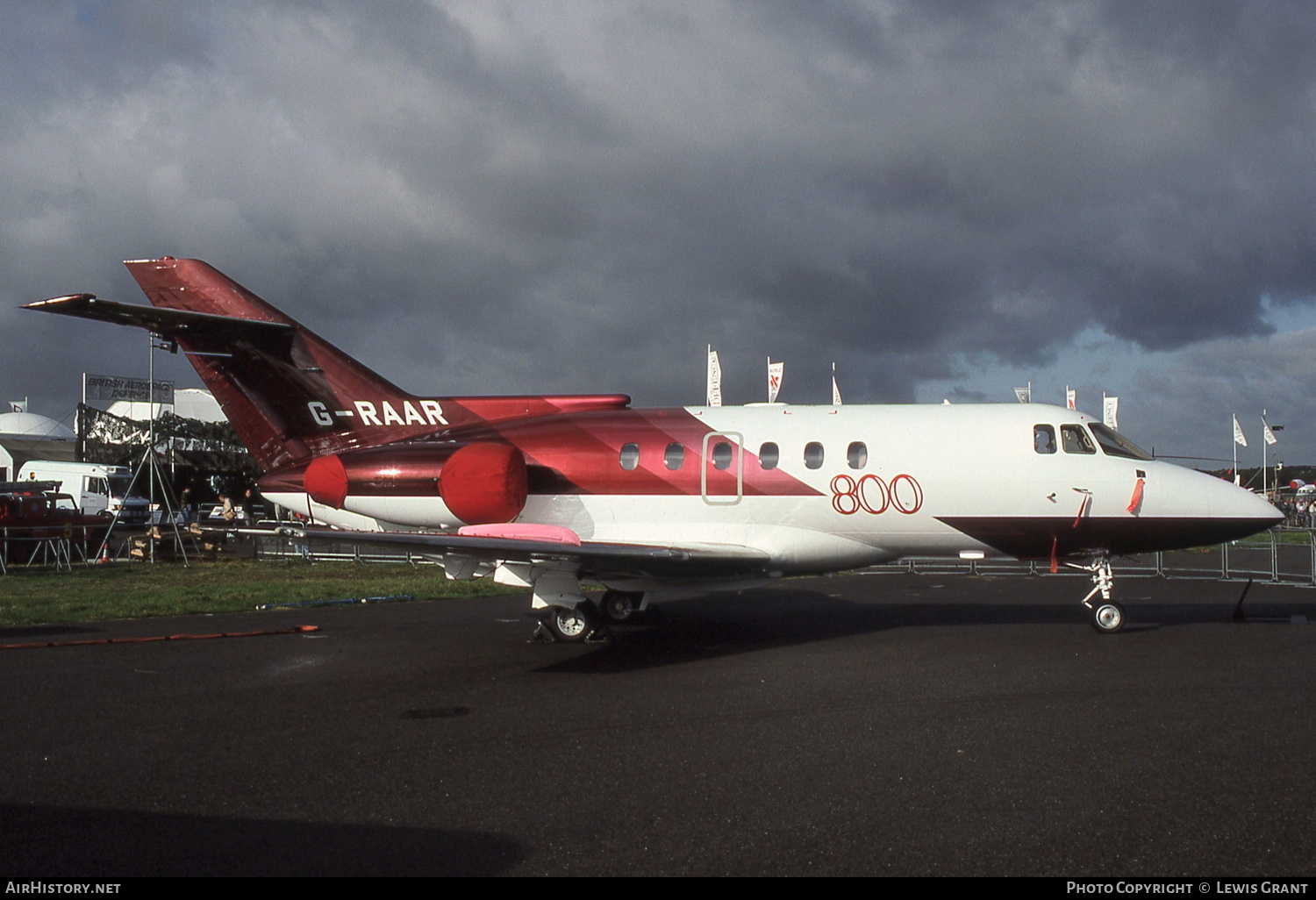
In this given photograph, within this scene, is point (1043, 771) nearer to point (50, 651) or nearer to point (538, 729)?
point (538, 729)

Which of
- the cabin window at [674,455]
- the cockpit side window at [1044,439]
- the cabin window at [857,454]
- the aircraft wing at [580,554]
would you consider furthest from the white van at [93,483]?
the cockpit side window at [1044,439]

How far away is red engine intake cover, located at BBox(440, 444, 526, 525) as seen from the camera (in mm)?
11641

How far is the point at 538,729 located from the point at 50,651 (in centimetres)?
693

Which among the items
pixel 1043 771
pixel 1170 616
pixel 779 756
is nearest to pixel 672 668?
pixel 779 756

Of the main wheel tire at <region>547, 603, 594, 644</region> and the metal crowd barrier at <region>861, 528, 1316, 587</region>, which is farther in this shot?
the metal crowd barrier at <region>861, 528, 1316, 587</region>

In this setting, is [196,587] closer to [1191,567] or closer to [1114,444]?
[1114,444]

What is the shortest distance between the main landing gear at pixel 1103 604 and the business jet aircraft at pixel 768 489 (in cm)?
2

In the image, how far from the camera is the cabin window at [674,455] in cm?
1188

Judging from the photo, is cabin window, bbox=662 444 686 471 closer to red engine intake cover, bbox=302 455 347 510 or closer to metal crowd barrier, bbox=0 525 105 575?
red engine intake cover, bbox=302 455 347 510

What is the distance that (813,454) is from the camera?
38.3 ft

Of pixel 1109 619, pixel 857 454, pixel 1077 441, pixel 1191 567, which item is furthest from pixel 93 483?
pixel 1109 619

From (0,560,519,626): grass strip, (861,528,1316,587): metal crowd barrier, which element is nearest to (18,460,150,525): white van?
(0,560,519,626): grass strip

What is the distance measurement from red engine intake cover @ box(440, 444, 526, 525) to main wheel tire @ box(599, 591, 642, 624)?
215cm

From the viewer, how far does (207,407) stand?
217ft
